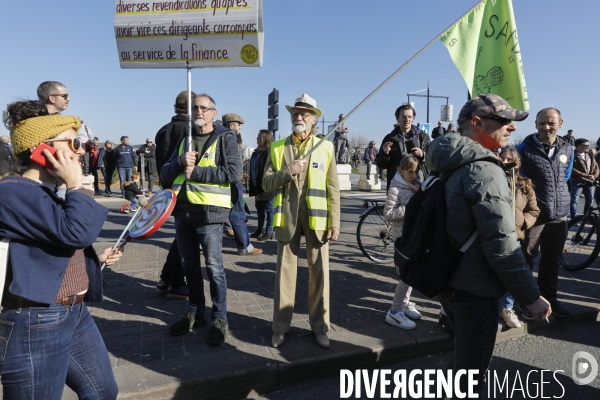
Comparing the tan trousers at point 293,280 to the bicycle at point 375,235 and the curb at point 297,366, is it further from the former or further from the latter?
the bicycle at point 375,235

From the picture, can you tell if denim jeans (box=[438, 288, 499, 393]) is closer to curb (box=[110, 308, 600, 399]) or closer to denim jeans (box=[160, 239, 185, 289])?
curb (box=[110, 308, 600, 399])

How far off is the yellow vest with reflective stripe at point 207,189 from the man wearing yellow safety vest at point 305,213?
37 centimetres

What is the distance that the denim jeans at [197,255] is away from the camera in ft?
11.7

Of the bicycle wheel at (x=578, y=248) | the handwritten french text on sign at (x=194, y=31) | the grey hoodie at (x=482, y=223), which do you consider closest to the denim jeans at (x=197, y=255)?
the handwritten french text on sign at (x=194, y=31)

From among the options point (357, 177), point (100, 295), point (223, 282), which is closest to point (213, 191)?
point (223, 282)

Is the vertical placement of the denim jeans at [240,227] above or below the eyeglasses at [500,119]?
below

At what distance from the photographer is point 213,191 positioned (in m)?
3.52

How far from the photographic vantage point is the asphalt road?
10.2ft

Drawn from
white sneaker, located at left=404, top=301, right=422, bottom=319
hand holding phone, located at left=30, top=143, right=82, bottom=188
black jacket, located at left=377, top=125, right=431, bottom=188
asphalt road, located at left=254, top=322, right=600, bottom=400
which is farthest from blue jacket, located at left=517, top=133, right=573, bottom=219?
hand holding phone, located at left=30, top=143, right=82, bottom=188

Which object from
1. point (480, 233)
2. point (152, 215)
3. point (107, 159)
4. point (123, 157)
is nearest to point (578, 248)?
point (480, 233)

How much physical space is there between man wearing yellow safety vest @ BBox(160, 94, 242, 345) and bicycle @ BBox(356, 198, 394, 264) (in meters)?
3.24

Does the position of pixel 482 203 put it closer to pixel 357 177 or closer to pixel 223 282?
pixel 223 282

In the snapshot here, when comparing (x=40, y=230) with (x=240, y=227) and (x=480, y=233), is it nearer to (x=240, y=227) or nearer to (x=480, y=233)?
(x=480, y=233)

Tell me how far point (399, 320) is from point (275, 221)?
153 centimetres
